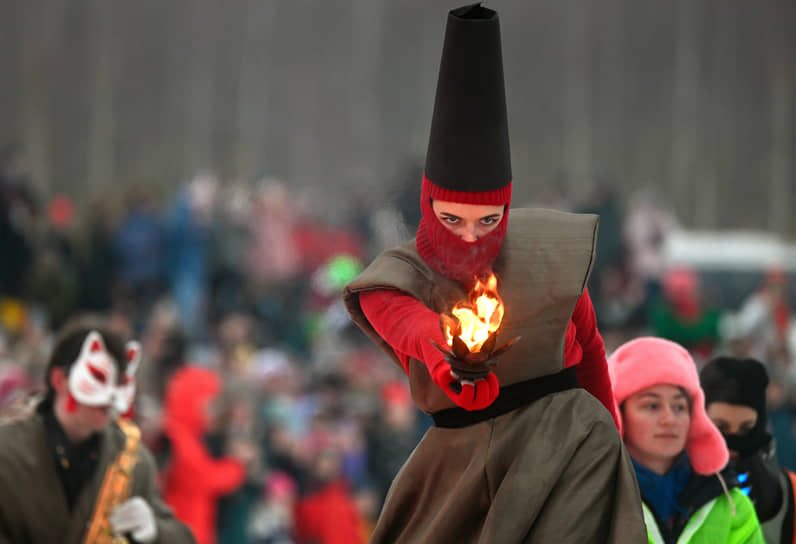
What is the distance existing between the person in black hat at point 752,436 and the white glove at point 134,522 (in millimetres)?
1992

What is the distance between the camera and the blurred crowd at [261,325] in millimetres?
7023

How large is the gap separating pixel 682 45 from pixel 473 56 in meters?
13.4

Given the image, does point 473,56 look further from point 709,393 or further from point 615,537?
point 709,393

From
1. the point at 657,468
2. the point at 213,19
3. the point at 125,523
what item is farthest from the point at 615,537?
the point at 213,19

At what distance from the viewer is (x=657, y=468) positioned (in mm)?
3785

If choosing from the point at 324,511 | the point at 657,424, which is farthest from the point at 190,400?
the point at 657,424

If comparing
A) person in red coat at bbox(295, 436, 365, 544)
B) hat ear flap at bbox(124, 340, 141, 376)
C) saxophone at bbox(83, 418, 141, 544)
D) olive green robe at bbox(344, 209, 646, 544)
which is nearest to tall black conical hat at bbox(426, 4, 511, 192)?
olive green robe at bbox(344, 209, 646, 544)

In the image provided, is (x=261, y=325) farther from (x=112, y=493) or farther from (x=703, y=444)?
(x=703, y=444)

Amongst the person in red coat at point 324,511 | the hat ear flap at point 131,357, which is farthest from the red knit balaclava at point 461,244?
the person in red coat at point 324,511

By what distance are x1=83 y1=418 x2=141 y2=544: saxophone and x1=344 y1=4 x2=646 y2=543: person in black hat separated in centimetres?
169

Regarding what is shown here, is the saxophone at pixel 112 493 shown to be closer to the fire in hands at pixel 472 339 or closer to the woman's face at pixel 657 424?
the woman's face at pixel 657 424

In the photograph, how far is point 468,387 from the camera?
8.54 feet

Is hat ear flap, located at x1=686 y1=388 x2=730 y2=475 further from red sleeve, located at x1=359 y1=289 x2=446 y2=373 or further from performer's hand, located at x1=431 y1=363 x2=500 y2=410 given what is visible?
performer's hand, located at x1=431 y1=363 x2=500 y2=410

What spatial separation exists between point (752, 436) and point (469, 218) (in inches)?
63.8
